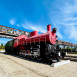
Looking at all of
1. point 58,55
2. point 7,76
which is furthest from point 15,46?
point 7,76

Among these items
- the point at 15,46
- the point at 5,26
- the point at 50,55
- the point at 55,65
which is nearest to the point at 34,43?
the point at 50,55

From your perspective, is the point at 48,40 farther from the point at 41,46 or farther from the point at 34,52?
the point at 34,52

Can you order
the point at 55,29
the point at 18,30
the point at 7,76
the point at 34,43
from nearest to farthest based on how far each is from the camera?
the point at 7,76 < the point at 55,29 < the point at 34,43 < the point at 18,30

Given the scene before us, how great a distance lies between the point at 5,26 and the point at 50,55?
41.8 ft

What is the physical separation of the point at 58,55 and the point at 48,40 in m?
1.78

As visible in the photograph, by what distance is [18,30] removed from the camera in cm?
1892

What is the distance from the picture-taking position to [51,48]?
7.84 metres

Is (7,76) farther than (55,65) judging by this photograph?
No

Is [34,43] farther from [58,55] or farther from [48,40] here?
[58,55]

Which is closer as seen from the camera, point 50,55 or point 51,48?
point 50,55

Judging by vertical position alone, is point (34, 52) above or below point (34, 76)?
above

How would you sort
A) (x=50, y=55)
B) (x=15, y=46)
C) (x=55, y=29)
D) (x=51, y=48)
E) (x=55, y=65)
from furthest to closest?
1. (x=15, y=46)
2. (x=55, y=29)
3. (x=51, y=48)
4. (x=50, y=55)
5. (x=55, y=65)

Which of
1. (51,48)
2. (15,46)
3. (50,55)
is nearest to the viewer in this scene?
(50,55)

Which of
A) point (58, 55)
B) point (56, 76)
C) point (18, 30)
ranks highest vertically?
point (18, 30)
